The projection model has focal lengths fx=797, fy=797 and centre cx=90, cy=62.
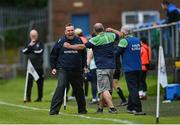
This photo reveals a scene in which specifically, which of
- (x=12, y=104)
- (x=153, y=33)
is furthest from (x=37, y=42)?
(x=153, y=33)

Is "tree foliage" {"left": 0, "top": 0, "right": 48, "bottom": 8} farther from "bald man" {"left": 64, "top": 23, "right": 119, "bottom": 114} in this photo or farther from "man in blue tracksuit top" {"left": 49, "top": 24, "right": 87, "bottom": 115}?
"bald man" {"left": 64, "top": 23, "right": 119, "bottom": 114}

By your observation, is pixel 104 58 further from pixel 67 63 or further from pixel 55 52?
pixel 55 52

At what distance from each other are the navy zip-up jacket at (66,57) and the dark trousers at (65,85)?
0.48 feet

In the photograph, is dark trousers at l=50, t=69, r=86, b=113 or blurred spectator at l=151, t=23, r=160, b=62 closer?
dark trousers at l=50, t=69, r=86, b=113

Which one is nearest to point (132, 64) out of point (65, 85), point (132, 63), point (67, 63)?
point (132, 63)

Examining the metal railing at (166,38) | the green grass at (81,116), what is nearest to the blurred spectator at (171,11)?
the metal railing at (166,38)

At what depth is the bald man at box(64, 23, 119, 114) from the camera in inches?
762

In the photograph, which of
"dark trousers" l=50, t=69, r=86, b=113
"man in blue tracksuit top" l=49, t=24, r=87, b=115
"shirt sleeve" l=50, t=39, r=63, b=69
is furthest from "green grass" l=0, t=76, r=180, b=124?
"shirt sleeve" l=50, t=39, r=63, b=69

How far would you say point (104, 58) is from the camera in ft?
63.9

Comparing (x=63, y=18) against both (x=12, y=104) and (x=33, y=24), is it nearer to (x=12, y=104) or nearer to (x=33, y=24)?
(x=33, y=24)

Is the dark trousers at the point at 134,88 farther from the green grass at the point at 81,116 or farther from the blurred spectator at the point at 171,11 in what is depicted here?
the blurred spectator at the point at 171,11

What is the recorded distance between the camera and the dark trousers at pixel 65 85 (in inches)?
756

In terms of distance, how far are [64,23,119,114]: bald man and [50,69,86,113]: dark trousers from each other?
498 mm

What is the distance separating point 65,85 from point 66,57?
68 cm
